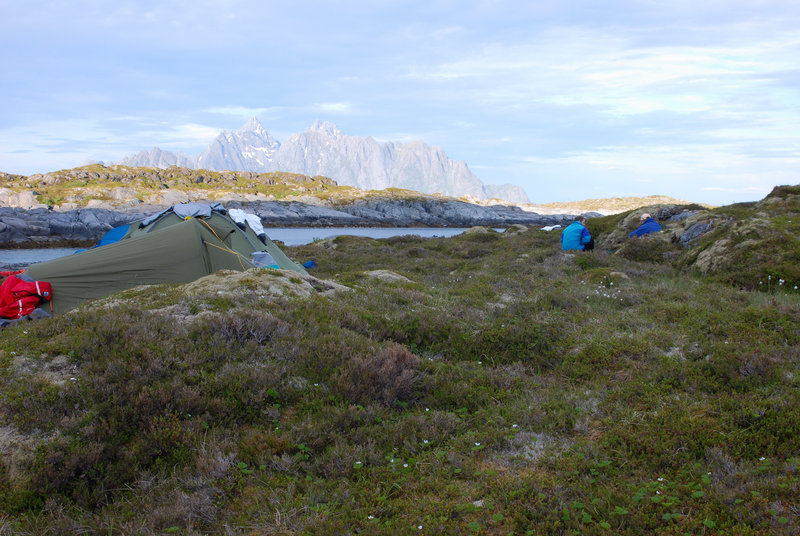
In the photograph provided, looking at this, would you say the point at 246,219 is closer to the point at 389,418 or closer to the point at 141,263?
the point at 141,263

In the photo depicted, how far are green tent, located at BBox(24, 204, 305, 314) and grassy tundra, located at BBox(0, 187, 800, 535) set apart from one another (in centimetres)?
346

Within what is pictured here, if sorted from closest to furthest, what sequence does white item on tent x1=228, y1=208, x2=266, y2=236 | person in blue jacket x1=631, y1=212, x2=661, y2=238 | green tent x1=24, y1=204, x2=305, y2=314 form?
green tent x1=24, y1=204, x2=305, y2=314, white item on tent x1=228, y1=208, x2=266, y2=236, person in blue jacket x1=631, y1=212, x2=661, y2=238

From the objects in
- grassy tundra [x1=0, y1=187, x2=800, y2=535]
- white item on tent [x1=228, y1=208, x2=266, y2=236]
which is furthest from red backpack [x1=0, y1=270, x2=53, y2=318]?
white item on tent [x1=228, y1=208, x2=266, y2=236]

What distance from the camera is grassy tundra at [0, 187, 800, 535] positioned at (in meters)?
3.96

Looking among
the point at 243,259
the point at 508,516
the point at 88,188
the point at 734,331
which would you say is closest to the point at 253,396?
the point at 508,516

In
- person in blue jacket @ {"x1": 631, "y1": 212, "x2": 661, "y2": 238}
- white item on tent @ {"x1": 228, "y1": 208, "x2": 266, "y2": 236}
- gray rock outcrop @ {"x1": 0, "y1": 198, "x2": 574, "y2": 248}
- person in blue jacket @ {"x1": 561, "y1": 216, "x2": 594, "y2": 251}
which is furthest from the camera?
gray rock outcrop @ {"x1": 0, "y1": 198, "x2": 574, "y2": 248}

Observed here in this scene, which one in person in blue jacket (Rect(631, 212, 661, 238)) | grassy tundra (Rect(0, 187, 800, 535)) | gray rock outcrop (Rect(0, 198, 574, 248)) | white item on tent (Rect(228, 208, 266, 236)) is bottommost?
grassy tundra (Rect(0, 187, 800, 535))

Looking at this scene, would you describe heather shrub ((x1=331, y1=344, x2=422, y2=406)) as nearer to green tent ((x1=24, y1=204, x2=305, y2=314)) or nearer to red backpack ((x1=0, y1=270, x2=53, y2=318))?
green tent ((x1=24, y1=204, x2=305, y2=314))

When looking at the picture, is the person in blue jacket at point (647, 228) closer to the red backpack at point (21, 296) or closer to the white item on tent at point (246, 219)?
the white item on tent at point (246, 219)

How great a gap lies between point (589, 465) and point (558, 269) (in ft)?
40.1

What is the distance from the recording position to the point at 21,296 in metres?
11.0

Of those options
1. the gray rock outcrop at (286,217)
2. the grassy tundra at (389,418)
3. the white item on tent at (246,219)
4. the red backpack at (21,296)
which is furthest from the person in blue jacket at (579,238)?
the gray rock outcrop at (286,217)

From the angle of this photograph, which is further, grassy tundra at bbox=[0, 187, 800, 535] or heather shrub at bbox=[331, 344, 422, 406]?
heather shrub at bbox=[331, 344, 422, 406]

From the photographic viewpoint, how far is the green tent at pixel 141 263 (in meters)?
12.0
